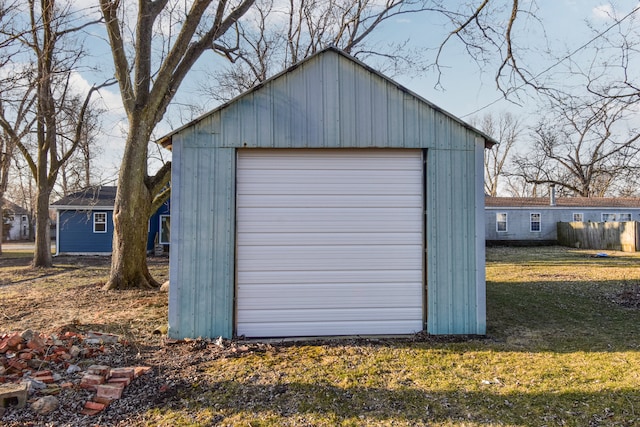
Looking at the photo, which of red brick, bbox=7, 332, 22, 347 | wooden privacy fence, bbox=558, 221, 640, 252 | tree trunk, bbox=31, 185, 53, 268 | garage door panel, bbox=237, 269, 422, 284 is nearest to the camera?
red brick, bbox=7, 332, 22, 347

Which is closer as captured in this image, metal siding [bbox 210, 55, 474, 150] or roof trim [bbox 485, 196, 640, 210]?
metal siding [bbox 210, 55, 474, 150]

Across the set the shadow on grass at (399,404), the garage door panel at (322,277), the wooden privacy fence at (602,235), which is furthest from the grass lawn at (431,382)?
the wooden privacy fence at (602,235)

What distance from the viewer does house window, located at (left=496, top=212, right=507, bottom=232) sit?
81.3ft

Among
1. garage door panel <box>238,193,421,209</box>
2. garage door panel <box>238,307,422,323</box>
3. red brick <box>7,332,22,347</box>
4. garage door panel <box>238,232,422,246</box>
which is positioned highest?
garage door panel <box>238,193,421,209</box>

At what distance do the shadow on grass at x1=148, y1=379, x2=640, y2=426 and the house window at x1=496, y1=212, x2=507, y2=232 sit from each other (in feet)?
74.7

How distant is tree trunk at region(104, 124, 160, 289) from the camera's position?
8.73 meters

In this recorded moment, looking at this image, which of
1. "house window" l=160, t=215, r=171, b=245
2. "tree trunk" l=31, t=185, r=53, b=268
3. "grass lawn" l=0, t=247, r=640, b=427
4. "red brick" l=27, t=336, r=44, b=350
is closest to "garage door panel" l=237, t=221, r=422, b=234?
"grass lawn" l=0, t=247, r=640, b=427

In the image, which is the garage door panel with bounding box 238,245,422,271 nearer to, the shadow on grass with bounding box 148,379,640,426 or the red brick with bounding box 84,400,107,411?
the shadow on grass with bounding box 148,379,640,426

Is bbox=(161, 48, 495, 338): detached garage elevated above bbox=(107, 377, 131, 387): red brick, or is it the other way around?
bbox=(161, 48, 495, 338): detached garage

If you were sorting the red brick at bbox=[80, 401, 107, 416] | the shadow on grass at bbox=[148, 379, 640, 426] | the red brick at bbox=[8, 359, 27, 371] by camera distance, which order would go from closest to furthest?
the shadow on grass at bbox=[148, 379, 640, 426]
the red brick at bbox=[80, 401, 107, 416]
the red brick at bbox=[8, 359, 27, 371]

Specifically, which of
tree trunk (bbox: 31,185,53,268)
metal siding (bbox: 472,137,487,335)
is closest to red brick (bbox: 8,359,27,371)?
metal siding (bbox: 472,137,487,335)

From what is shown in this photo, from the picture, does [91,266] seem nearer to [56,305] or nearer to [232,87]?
[56,305]

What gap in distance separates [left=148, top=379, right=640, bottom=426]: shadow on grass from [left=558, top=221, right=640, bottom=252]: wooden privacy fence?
21567 millimetres

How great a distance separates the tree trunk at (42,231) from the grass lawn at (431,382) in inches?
502
